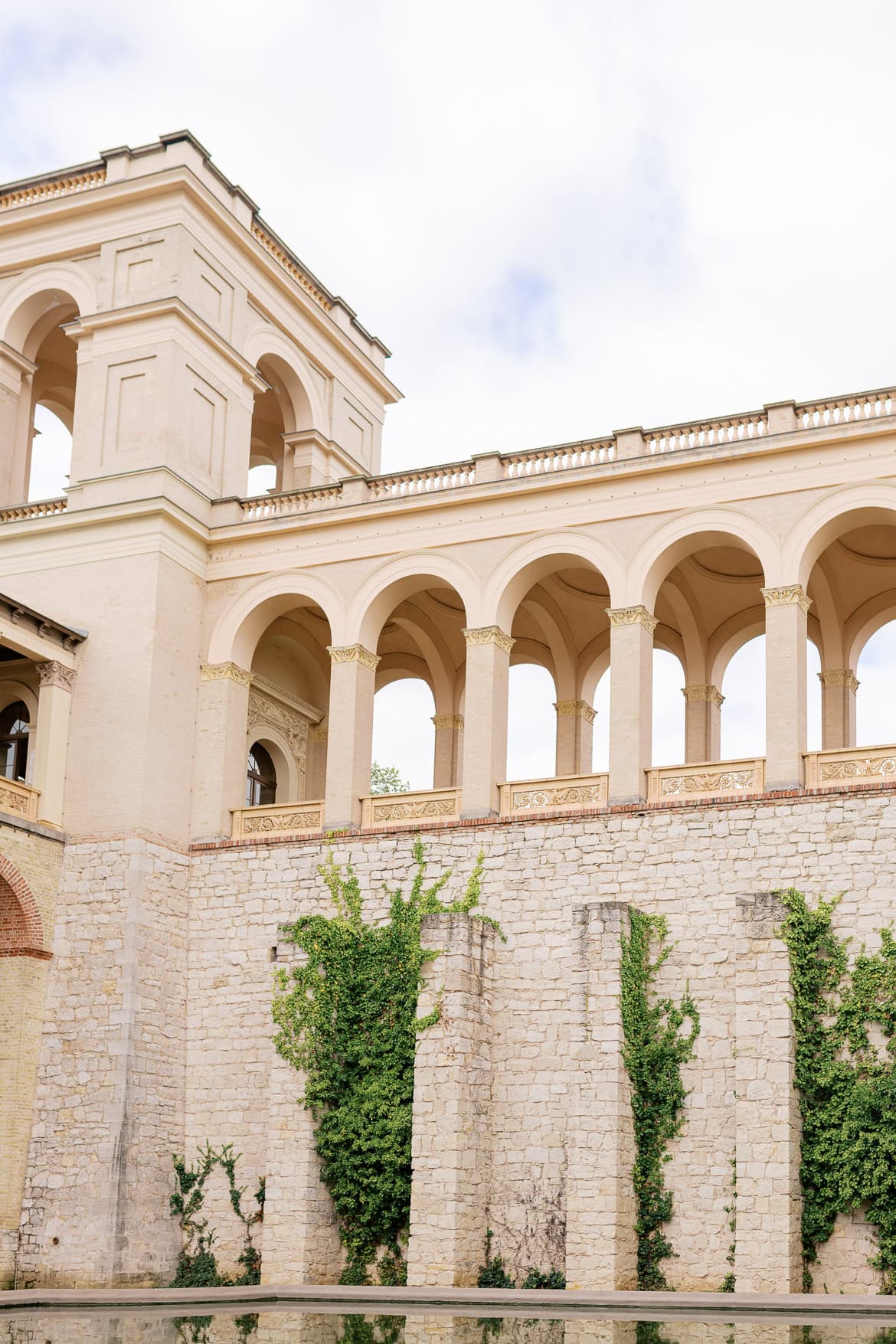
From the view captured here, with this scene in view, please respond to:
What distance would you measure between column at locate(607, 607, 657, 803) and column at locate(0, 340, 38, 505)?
1138 cm

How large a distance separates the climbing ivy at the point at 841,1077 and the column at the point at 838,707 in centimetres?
680

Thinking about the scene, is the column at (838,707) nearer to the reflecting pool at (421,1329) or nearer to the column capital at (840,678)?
the column capital at (840,678)

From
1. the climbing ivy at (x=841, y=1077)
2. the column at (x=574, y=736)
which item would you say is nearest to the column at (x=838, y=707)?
the column at (x=574, y=736)

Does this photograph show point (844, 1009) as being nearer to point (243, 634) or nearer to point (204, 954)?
point (204, 954)

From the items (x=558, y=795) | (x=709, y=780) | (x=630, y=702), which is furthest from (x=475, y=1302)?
(x=630, y=702)

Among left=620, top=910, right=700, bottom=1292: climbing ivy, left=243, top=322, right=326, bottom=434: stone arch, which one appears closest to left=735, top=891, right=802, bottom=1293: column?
left=620, top=910, right=700, bottom=1292: climbing ivy

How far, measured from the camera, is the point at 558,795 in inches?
952

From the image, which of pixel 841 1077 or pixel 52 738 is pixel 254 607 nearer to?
pixel 52 738

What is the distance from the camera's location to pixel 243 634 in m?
27.5

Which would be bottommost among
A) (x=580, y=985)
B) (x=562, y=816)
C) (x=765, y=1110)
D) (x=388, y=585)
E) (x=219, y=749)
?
(x=765, y=1110)

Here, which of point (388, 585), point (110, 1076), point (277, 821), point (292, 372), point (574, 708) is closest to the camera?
point (110, 1076)

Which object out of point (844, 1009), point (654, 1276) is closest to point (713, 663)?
point (844, 1009)

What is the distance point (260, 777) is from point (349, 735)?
4855 millimetres

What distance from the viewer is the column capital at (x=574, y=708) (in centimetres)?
3055
